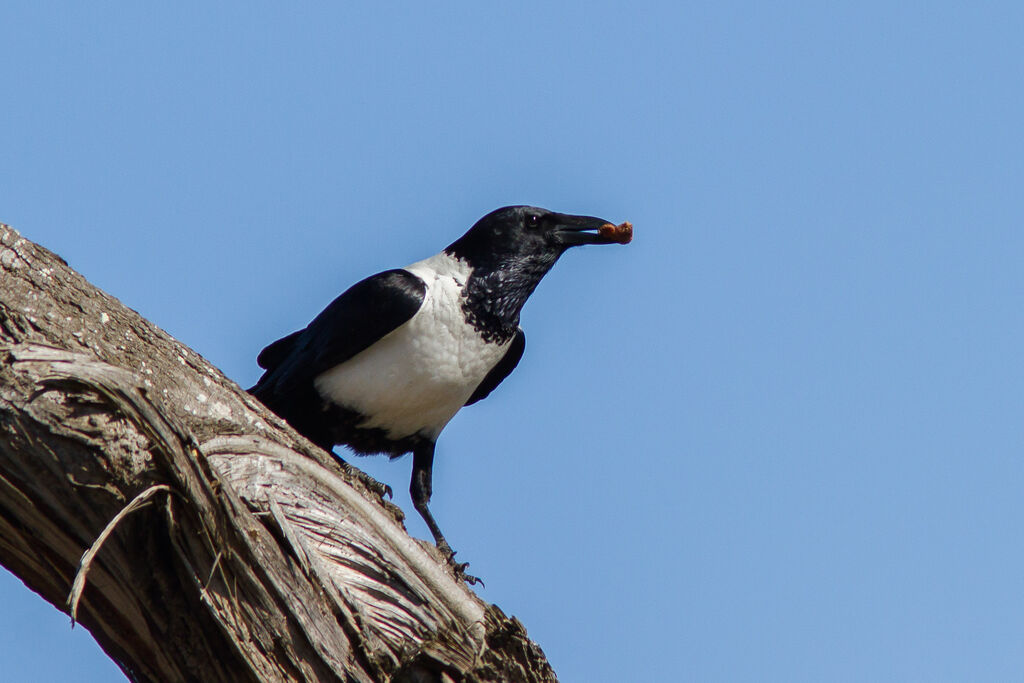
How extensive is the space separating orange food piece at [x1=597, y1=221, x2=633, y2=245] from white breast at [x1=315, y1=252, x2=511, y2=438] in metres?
0.98

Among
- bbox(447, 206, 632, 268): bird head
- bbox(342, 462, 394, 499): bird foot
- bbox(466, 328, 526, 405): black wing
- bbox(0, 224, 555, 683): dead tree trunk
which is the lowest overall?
bbox(0, 224, 555, 683): dead tree trunk

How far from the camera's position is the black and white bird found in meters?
5.50

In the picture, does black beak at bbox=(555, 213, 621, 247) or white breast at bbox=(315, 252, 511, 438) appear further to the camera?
black beak at bbox=(555, 213, 621, 247)

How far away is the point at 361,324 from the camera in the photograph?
5.47 meters

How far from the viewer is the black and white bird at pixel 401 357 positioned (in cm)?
550

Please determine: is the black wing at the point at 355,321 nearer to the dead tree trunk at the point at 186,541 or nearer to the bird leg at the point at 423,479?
the bird leg at the point at 423,479

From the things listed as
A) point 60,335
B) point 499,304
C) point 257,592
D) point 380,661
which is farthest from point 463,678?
point 499,304

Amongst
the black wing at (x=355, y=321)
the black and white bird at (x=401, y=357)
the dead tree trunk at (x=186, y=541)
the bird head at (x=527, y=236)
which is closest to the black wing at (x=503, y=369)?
the black and white bird at (x=401, y=357)

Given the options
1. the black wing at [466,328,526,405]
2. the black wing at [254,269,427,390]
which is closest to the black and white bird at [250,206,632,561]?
the black wing at [254,269,427,390]

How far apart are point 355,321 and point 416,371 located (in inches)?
14.0

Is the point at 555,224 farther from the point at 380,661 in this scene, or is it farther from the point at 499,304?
the point at 380,661

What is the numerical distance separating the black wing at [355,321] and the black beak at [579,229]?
3.18 feet

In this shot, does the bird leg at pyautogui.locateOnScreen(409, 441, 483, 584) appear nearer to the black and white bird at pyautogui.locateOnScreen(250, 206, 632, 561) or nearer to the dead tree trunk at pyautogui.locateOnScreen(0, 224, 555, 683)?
the black and white bird at pyautogui.locateOnScreen(250, 206, 632, 561)

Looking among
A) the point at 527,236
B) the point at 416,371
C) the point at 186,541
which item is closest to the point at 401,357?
the point at 416,371
